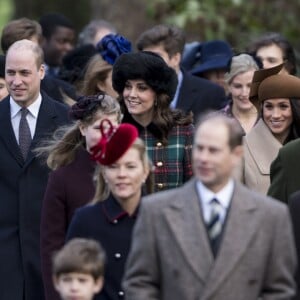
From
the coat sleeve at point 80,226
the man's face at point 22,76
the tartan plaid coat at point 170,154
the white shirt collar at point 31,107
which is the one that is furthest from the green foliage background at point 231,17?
the coat sleeve at point 80,226

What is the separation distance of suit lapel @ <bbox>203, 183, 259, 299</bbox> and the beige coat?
2.95 m

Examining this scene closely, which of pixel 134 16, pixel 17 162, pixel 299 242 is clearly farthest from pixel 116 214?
pixel 134 16

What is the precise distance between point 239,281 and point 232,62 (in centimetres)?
503

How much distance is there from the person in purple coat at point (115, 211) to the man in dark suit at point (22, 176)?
2.24 metres

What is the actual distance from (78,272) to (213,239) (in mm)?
755

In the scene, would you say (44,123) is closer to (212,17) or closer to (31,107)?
(31,107)

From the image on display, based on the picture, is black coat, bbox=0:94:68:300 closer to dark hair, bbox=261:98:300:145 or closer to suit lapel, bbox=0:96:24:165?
suit lapel, bbox=0:96:24:165

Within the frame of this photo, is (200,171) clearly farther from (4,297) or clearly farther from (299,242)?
(4,297)

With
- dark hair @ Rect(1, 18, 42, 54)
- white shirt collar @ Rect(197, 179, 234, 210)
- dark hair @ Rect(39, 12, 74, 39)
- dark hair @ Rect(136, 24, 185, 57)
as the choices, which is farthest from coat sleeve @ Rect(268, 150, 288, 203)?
dark hair @ Rect(39, 12, 74, 39)

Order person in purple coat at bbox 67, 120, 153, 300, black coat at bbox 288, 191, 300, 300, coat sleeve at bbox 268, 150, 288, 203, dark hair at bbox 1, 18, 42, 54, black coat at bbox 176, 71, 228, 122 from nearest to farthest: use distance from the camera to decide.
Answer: person in purple coat at bbox 67, 120, 153, 300 < black coat at bbox 288, 191, 300, 300 < coat sleeve at bbox 268, 150, 288, 203 < dark hair at bbox 1, 18, 42, 54 < black coat at bbox 176, 71, 228, 122

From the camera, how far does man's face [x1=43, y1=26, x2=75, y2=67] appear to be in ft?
56.2

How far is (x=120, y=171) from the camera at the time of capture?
9430 mm

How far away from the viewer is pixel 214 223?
28.1ft

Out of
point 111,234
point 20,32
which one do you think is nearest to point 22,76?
point 20,32
